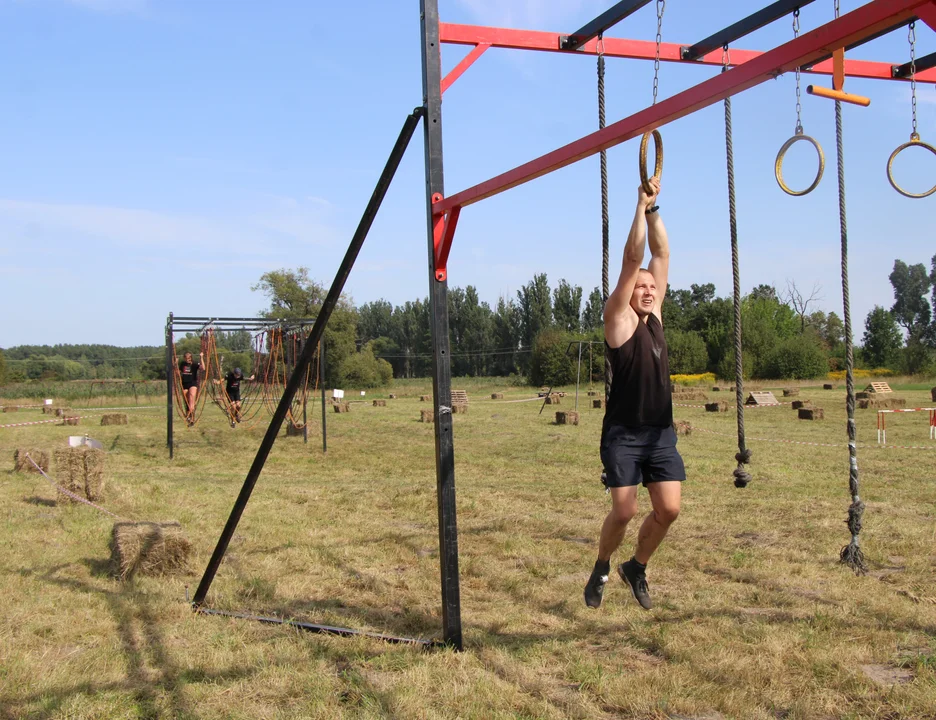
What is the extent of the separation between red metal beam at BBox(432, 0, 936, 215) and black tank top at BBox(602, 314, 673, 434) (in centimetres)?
99

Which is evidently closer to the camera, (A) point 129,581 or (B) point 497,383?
(A) point 129,581

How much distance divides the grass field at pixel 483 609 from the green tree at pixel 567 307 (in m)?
54.5

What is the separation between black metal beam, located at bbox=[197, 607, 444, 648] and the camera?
4.48 meters

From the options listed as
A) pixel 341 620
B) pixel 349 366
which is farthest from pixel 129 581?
pixel 349 366

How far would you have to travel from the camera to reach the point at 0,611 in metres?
5.03

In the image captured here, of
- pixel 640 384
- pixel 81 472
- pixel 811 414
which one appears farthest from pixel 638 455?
pixel 811 414

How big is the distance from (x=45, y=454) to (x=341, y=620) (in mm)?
9084

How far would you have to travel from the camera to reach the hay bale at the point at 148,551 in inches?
236

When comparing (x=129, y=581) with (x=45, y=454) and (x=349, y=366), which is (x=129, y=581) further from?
(x=349, y=366)

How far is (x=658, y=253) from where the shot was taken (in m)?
4.21

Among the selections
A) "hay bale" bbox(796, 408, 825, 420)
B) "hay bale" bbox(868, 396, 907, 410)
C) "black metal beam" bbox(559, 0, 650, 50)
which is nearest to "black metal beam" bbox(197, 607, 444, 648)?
"black metal beam" bbox(559, 0, 650, 50)

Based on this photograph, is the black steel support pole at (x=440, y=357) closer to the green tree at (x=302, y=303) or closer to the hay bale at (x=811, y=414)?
the hay bale at (x=811, y=414)

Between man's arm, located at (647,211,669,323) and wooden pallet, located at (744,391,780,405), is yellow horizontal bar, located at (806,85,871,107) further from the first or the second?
wooden pallet, located at (744,391,780,405)

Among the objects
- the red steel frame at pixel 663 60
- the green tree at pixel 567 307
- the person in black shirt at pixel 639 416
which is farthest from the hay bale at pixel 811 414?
the green tree at pixel 567 307
